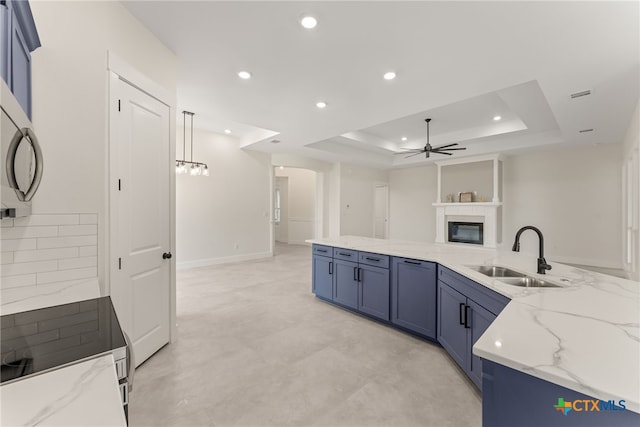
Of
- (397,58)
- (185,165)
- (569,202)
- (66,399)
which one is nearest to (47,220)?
(66,399)

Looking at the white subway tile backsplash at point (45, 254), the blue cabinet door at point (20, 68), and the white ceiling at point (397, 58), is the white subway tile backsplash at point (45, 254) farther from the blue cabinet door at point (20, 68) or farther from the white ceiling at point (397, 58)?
the white ceiling at point (397, 58)

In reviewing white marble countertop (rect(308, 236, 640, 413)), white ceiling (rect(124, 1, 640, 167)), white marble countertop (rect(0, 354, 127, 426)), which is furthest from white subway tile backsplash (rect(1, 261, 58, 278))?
white marble countertop (rect(308, 236, 640, 413))

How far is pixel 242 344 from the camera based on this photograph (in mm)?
2656

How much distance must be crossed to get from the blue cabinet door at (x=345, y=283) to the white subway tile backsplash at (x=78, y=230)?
252 centimetres

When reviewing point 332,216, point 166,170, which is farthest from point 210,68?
point 332,216

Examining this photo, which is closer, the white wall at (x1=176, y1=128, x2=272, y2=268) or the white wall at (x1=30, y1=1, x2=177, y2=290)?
the white wall at (x1=30, y1=1, x2=177, y2=290)

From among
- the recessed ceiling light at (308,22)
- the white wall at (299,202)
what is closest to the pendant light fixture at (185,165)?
the recessed ceiling light at (308,22)

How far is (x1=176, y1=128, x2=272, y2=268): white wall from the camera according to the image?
19.4ft

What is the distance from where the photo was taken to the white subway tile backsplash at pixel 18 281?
1.48 m

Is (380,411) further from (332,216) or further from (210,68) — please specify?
(332,216)

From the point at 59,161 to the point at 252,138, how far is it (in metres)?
4.67

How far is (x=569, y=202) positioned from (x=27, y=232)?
28.5 ft

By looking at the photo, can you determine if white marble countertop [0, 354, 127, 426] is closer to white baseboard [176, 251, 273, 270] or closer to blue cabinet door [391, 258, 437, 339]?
blue cabinet door [391, 258, 437, 339]

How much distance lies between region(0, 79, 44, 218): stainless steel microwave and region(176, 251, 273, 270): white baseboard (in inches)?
187
